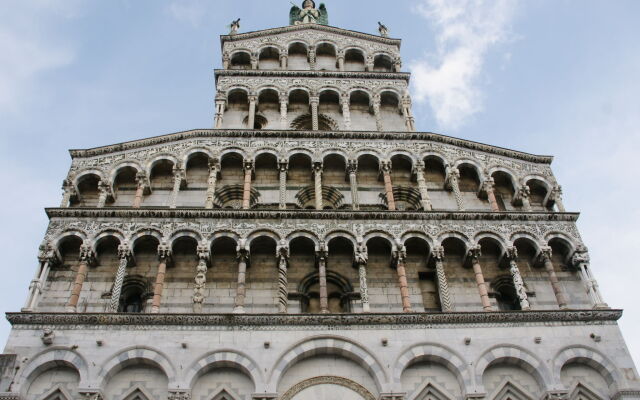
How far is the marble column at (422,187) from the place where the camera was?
18.1 meters

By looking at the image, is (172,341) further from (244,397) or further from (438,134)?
(438,134)

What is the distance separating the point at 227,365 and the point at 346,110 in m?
10.4

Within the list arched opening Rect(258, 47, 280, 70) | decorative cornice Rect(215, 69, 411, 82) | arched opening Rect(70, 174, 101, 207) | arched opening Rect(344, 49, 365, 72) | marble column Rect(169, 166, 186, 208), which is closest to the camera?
marble column Rect(169, 166, 186, 208)

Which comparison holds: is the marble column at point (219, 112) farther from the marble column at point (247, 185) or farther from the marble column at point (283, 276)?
the marble column at point (283, 276)

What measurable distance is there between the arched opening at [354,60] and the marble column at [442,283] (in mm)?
10416

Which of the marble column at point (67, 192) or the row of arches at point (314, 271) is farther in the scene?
the marble column at point (67, 192)

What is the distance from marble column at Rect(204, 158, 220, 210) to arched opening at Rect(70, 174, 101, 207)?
10.2 feet

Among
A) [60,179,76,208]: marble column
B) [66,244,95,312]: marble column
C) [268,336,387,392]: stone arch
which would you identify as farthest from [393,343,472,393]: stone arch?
[60,179,76,208]: marble column

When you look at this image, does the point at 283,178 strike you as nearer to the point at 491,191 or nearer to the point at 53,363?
the point at 491,191

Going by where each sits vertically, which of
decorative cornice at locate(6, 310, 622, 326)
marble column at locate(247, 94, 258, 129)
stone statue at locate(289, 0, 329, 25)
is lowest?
decorative cornice at locate(6, 310, 622, 326)

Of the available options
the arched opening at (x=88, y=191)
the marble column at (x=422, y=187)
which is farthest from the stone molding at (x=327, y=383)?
the arched opening at (x=88, y=191)

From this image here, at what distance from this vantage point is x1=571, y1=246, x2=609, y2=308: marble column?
16250 mm

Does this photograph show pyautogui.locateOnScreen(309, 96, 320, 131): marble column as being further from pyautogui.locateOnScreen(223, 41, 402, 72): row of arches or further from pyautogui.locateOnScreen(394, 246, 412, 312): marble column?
pyautogui.locateOnScreen(394, 246, 412, 312): marble column

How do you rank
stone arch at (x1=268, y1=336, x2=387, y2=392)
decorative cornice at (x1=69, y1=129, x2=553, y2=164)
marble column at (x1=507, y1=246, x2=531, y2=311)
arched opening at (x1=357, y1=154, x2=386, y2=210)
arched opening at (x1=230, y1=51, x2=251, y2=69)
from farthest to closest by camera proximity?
arched opening at (x1=230, y1=51, x2=251, y2=69) → decorative cornice at (x1=69, y1=129, x2=553, y2=164) → arched opening at (x1=357, y1=154, x2=386, y2=210) → marble column at (x1=507, y1=246, x2=531, y2=311) → stone arch at (x1=268, y1=336, x2=387, y2=392)
